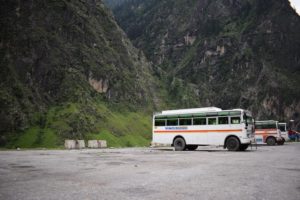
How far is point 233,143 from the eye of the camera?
27.2 m

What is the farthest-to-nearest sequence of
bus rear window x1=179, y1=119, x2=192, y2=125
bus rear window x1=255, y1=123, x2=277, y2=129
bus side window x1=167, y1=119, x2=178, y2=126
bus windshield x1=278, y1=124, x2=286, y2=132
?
bus windshield x1=278, y1=124, x2=286, y2=132 → bus rear window x1=255, y1=123, x2=277, y2=129 → bus side window x1=167, y1=119, x2=178, y2=126 → bus rear window x1=179, y1=119, x2=192, y2=125

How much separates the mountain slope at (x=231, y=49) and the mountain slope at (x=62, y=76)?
92.6ft

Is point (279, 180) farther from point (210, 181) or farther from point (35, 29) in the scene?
point (35, 29)

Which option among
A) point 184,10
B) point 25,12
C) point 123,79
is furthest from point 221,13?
point 25,12

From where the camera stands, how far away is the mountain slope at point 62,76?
6688 centimetres

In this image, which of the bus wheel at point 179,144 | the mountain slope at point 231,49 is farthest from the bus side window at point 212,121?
the mountain slope at point 231,49

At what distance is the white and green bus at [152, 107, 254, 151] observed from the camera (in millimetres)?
27141

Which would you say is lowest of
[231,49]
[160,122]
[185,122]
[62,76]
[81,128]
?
[185,122]

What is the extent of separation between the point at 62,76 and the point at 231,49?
96.3 meters

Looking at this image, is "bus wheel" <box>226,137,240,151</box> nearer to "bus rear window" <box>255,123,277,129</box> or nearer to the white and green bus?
the white and green bus

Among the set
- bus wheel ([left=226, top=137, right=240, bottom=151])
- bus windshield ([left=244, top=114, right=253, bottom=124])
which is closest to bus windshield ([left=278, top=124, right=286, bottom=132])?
bus windshield ([left=244, top=114, right=253, bottom=124])

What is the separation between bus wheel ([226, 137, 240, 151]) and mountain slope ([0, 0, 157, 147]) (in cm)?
4232

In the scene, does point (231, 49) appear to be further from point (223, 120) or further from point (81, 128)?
point (223, 120)

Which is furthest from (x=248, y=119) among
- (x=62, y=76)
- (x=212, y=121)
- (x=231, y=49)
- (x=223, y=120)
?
(x=231, y=49)
